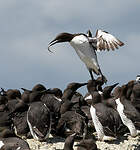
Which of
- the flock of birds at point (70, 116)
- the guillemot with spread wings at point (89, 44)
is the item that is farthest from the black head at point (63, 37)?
the flock of birds at point (70, 116)

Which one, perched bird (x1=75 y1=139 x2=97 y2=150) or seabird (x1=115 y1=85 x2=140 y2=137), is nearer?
perched bird (x1=75 y1=139 x2=97 y2=150)

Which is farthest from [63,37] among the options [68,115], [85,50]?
[68,115]

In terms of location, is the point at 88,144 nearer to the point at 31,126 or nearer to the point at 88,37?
the point at 31,126

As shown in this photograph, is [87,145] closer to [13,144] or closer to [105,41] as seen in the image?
[13,144]

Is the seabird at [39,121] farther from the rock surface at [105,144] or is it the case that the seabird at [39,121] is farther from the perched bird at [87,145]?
the perched bird at [87,145]

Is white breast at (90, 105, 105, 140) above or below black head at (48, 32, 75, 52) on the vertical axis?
below

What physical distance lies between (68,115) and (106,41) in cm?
486

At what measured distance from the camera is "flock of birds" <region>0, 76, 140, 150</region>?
17.5 metres

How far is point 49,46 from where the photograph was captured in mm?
22688

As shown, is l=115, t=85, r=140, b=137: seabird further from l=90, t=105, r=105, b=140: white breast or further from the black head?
the black head

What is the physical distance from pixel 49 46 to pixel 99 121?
17.9ft

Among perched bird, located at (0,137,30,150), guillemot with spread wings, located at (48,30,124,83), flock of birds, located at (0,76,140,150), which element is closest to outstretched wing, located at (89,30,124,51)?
guillemot with spread wings, located at (48,30,124,83)

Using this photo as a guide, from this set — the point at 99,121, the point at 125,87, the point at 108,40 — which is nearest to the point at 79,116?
the point at 99,121

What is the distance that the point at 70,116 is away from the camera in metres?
18.0
